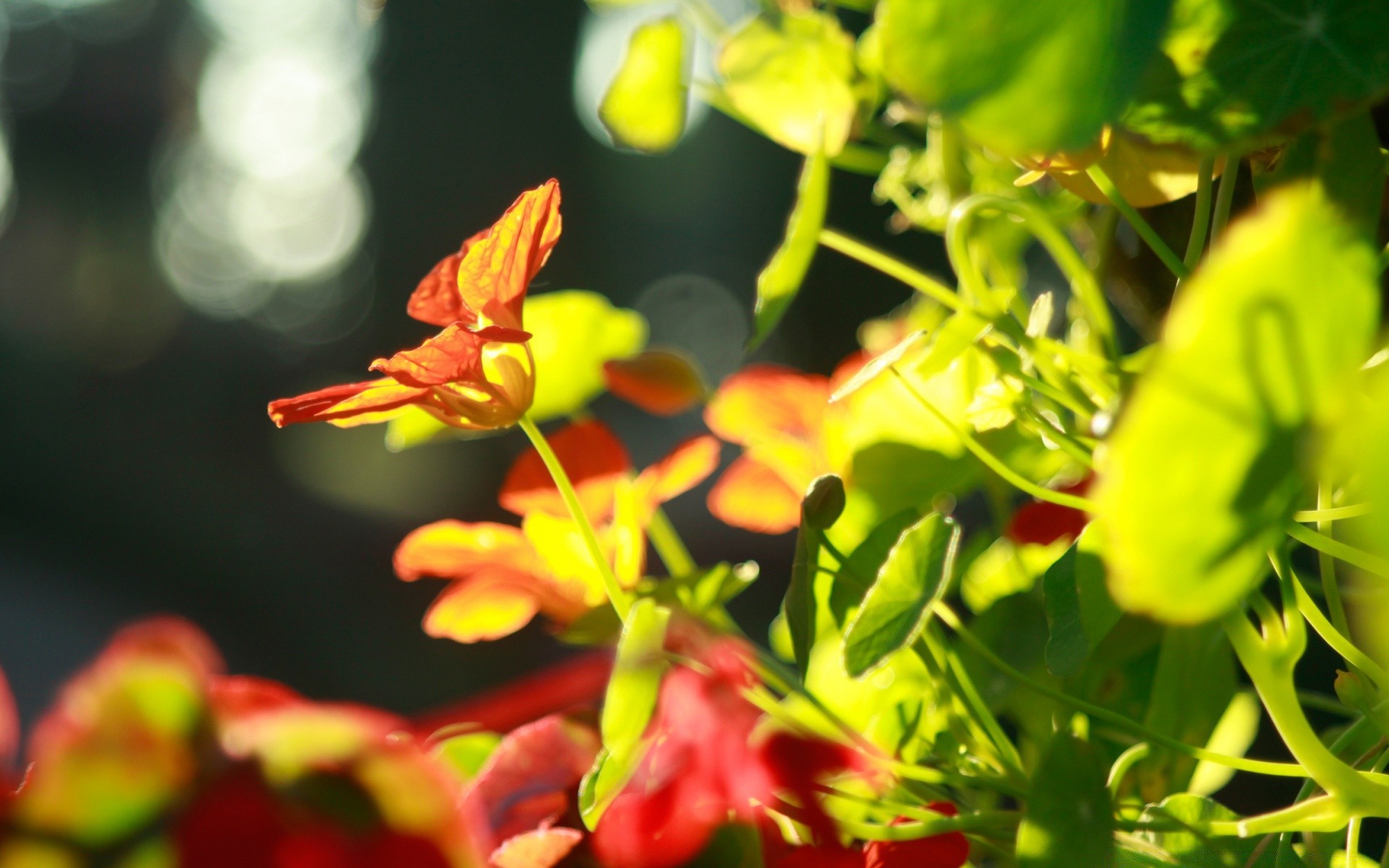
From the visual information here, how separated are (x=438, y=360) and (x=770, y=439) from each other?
148 mm

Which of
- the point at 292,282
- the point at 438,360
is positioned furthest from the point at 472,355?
the point at 292,282

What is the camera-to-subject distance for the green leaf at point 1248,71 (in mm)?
198

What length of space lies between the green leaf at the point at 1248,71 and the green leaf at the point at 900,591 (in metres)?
0.09

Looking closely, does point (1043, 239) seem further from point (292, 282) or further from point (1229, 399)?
point (292, 282)

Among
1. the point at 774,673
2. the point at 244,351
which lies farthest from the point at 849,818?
the point at 244,351

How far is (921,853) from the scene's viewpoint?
215 millimetres

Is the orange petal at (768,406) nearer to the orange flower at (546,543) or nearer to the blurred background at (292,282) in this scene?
the orange flower at (546,543)

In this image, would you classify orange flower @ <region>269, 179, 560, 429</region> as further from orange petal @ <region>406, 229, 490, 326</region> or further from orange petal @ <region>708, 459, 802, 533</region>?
orange petal @ <region>708, 459, 802, 533</region>

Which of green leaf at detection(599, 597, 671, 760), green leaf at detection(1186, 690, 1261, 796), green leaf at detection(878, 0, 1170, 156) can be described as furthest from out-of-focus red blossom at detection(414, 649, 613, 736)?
green leaf at detection(1186, 690, 1261, 796)

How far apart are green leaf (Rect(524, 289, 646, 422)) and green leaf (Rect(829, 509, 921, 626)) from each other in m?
0.14

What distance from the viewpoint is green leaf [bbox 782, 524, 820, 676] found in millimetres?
218

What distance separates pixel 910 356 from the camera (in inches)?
10.2

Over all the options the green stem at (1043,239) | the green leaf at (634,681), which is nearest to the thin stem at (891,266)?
the green stem at (1043,239)

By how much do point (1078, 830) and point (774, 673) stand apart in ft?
0.27
